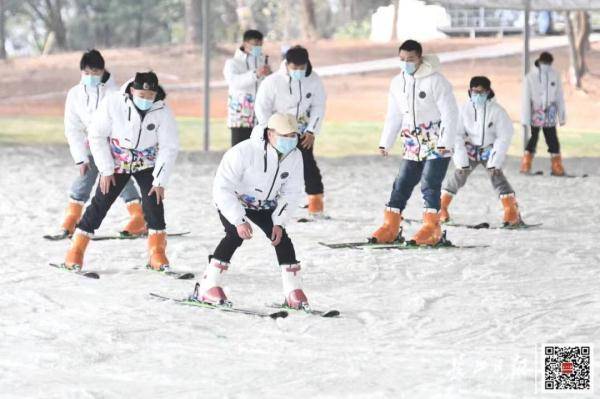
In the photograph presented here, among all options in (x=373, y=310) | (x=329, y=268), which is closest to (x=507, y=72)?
(x=329, y=268)

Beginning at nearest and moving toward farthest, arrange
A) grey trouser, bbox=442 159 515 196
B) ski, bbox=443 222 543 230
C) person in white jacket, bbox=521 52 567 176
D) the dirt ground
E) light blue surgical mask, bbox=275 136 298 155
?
1. light blue surgical mask, bbox=275 136 298 155
2. grey trouser, bbox=442 159 515 196
3. ski, bbox=443 222 543 230
4. person in white jacket, bbox=521 52 567 176
5. the dirt ground

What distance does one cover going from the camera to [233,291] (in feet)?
27.9

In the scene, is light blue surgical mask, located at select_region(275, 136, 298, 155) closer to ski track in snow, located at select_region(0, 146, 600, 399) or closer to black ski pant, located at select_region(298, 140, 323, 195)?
ski track in snow, located at select_region(0, 146, 600, 399)

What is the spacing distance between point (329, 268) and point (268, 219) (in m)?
1.73

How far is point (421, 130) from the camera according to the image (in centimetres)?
1020

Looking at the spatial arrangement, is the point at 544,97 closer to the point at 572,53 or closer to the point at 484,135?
the point at 484,135

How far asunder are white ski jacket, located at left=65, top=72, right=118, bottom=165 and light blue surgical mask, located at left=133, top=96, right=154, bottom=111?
1.33 m

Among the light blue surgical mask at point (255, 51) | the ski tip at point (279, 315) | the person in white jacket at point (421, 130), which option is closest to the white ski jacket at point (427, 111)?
the person in white jacket at point (421, 130)

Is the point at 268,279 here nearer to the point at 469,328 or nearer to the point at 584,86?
the point at 469,328

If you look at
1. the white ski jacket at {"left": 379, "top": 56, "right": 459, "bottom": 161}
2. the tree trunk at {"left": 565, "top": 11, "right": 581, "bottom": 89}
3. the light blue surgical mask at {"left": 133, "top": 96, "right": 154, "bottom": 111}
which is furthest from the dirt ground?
the light blue surgical mask at {"left": 133, "top": 96, "right": 154, "bottom": 111}

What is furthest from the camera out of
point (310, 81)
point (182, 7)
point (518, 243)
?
point (182, 7)

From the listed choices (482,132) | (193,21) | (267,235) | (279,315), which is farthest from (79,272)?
(193,21)

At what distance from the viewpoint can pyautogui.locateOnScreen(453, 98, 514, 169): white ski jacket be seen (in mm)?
11172

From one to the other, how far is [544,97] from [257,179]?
30.3 feet
